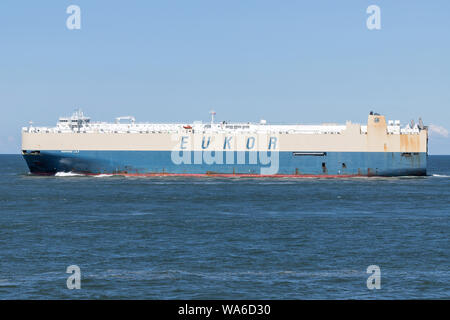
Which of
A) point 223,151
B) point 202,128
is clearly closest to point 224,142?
point 223,151

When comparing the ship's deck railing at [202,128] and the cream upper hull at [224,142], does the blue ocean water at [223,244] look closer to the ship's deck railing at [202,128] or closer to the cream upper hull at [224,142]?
the cream upper hull at [224,142]

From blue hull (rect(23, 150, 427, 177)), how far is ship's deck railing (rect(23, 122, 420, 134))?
3076 millimetres

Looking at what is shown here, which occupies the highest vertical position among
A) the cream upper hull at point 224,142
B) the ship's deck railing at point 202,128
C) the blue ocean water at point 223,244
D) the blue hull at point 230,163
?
the ship's deck railing at point 202,128

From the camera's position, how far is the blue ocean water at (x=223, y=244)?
19.6 metres

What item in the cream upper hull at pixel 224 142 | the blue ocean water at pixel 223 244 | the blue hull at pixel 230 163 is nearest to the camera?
the blue ocean water at pixel 223 244

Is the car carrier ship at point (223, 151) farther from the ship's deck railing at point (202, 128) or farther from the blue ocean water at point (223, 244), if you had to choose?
the blue ocean water at point (223, 244)

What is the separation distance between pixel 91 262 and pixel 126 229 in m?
8.80

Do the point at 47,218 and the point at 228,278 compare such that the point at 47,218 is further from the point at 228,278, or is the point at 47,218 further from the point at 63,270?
the point at 228,278

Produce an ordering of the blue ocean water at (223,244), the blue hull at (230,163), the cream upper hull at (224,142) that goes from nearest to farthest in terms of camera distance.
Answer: the blue ocean water at (223,244) → the cream upper hull at (224,142) → the blue hull at (230,163)

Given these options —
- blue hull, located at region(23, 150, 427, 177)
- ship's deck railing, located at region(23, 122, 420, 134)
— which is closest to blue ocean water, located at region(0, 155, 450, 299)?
blue hull, located at region(23, 150, 427, 177)

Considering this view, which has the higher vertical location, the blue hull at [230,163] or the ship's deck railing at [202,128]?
the ship's deck railing at [202,128]

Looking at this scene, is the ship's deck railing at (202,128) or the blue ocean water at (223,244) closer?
the blue ocean water at (223,244)

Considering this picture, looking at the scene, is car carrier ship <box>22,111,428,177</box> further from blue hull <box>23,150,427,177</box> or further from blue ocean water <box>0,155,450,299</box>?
blue ocean water <box>0,155,450,299</box>

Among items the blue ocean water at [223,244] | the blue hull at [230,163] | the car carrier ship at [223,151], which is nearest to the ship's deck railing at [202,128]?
the car carrier ship at [223,151]
